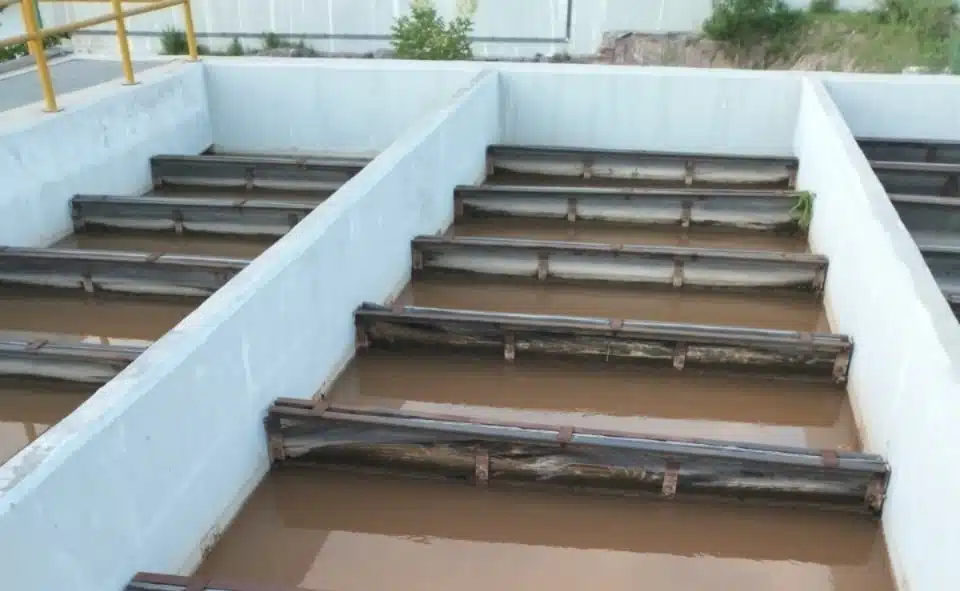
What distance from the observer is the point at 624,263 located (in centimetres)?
568

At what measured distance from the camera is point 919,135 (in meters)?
7.84

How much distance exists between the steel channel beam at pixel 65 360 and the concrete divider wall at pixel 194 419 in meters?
0.87

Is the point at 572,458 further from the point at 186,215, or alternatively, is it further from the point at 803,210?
the point at 186,215

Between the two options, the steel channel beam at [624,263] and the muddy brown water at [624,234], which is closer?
the steel channel beam at [624,263]

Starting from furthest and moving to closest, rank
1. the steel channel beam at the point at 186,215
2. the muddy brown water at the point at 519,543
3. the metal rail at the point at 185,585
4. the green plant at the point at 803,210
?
the green plant at the point at 803,210 → the steel channel beam at the point at 186,215 → the muddy brown water at the point at 519,543 → the metal rail at the point at 185,585

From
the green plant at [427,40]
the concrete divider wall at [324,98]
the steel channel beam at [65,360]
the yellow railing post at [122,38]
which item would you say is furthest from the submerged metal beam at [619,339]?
the green plant at [427,40]

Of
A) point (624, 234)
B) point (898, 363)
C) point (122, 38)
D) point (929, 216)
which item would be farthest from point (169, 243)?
point (929, 216)

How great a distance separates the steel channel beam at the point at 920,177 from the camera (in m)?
6.82

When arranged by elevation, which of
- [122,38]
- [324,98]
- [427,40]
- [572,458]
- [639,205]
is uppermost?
[122,38]

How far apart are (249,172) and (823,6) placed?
16.7 m

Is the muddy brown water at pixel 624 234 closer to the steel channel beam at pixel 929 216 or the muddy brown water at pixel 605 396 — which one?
the steel channel beam at pixel 929 216

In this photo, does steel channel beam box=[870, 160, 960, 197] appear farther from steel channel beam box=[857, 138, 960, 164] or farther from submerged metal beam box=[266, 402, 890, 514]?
submerged metal beam box=[266, 402, 890, 514]

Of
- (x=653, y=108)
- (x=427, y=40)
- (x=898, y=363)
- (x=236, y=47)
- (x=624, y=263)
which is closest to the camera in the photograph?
(x=898, y=363)

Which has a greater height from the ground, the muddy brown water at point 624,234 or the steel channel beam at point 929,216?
the steel channel beam at point 929,216
